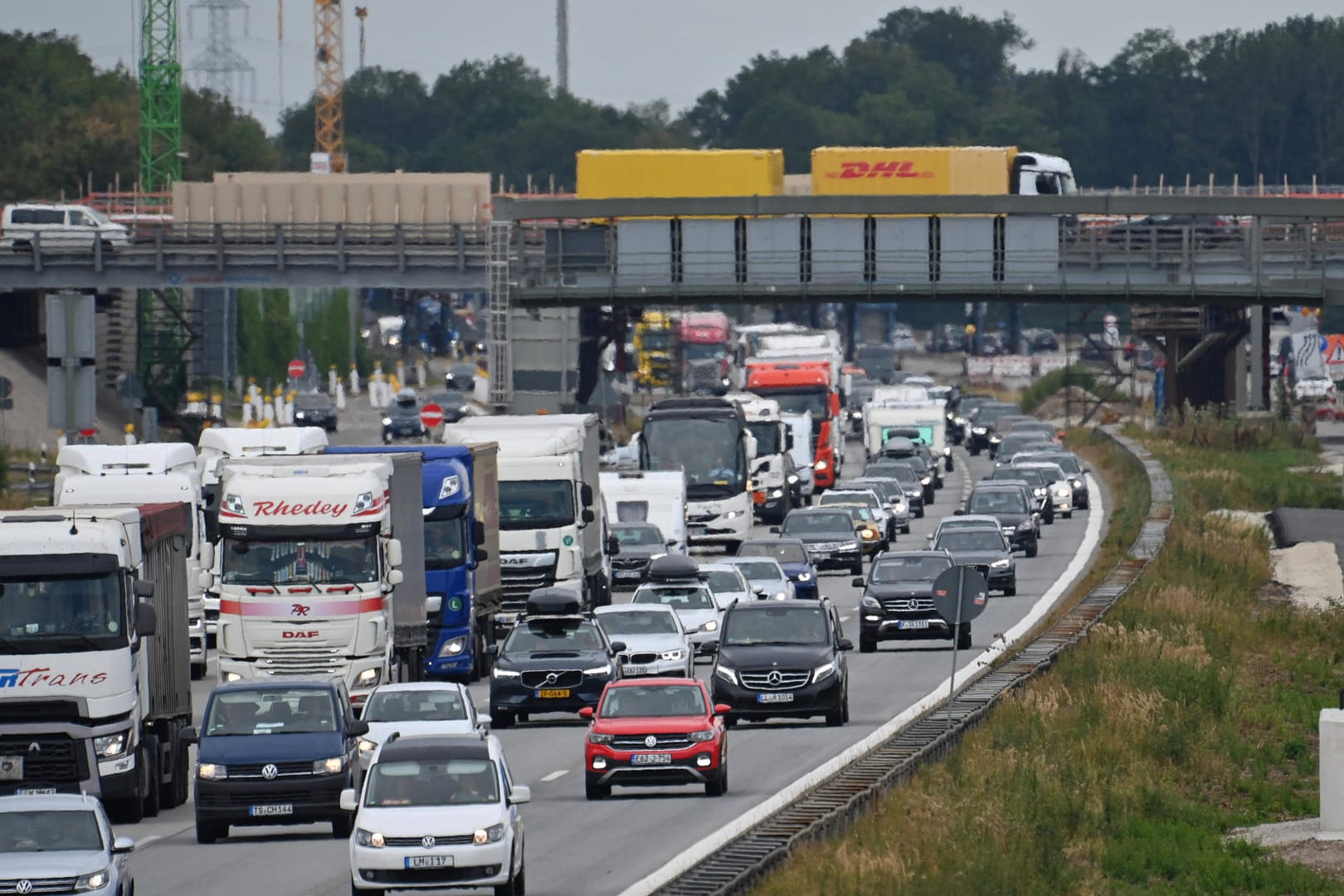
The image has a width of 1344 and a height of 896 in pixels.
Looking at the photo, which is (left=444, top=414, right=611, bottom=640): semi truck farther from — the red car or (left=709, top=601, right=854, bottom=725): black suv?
the red car

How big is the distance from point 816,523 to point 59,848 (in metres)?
40.2

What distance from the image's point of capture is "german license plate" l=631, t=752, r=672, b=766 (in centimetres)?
2827

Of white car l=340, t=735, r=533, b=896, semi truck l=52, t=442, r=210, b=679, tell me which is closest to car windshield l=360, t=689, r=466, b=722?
white car l=340, t=735, r=533, b=896

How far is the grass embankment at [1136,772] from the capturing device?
22.7m

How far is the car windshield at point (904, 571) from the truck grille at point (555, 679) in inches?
382

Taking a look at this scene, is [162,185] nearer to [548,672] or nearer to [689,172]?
[689,172]

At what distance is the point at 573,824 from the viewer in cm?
2700

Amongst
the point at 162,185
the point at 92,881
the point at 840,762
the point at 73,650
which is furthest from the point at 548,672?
the point at 162,185

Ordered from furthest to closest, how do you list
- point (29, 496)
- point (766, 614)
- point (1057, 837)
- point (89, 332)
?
point (29, 496), point (89, 332), point (766, 614), point (1057, 837)

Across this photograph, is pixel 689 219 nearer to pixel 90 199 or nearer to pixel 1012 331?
pixel 90 199

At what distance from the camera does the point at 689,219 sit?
80.1 m

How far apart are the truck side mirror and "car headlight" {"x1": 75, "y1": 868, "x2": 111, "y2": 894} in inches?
269

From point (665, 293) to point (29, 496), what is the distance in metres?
21.3

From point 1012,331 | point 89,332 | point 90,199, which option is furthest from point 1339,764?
point 1012,331
